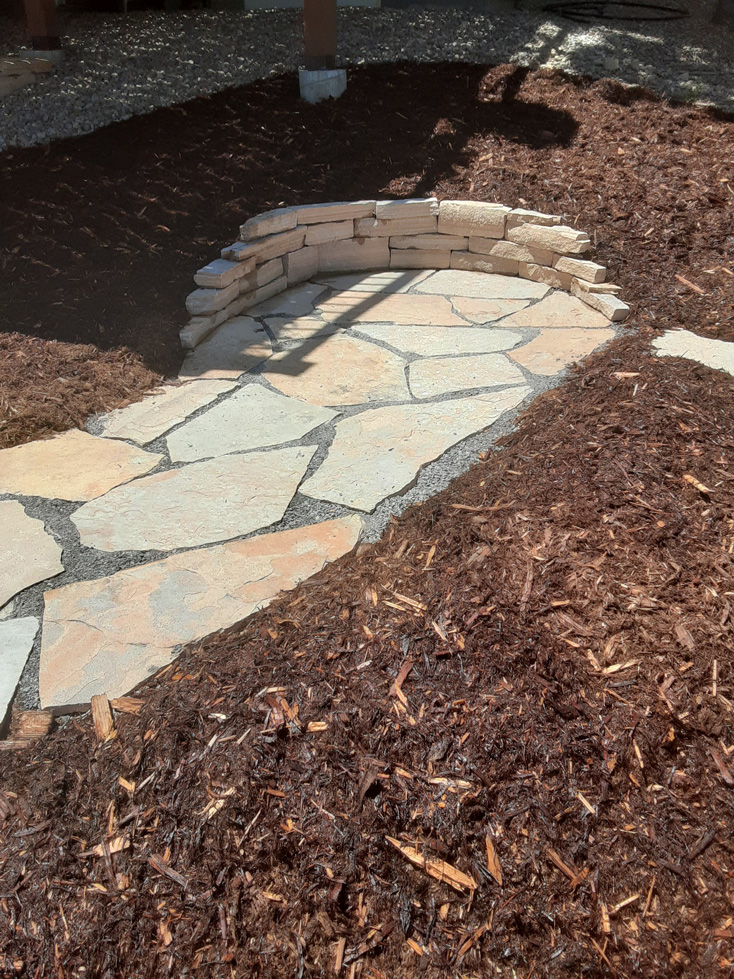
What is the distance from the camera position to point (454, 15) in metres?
8.42

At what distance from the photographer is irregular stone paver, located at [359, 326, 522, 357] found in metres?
4.57

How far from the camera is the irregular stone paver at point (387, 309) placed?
5000mm

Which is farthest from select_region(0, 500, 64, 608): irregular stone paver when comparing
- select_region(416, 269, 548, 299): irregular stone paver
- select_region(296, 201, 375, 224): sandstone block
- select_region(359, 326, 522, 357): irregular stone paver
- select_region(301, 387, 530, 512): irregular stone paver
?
select_region(416, 269, 548, 299): irregular stone paver

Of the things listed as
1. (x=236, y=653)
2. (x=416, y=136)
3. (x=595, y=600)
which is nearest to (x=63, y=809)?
(x=236, y=653)

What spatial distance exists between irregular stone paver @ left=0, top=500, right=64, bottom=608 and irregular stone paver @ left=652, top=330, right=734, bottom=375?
10.2 ft

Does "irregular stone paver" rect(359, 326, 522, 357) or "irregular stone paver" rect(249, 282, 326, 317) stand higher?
"irregular stone paver" rect(359, 326, 522, 357)

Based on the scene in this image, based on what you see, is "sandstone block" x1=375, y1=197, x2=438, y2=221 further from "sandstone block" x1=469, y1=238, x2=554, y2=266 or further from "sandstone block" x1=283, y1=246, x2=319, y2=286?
"sandstone block" x1=283, y1=246, x2=319, y2=286

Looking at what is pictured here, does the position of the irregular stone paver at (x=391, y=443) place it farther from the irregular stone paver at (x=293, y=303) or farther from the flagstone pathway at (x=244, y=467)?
the irregular stone paver at (x=293, y=303)

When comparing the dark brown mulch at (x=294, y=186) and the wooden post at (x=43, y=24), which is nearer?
the dark brown mulch at (x=294, y=186)

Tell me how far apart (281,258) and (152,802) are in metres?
4.25

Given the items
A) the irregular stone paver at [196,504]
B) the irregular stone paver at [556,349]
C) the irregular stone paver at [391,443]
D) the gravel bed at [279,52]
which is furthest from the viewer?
the gravel bed at [279,52]

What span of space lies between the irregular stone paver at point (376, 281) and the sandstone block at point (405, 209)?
0.40 meters

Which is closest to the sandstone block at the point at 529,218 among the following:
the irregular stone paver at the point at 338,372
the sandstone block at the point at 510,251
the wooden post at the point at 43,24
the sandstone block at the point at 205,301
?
the sandstone block at the point at 510,251

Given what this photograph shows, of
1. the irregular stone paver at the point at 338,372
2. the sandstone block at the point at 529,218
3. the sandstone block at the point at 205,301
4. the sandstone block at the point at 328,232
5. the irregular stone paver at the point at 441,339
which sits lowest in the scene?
the irregular stone paver at the point at 338,372
